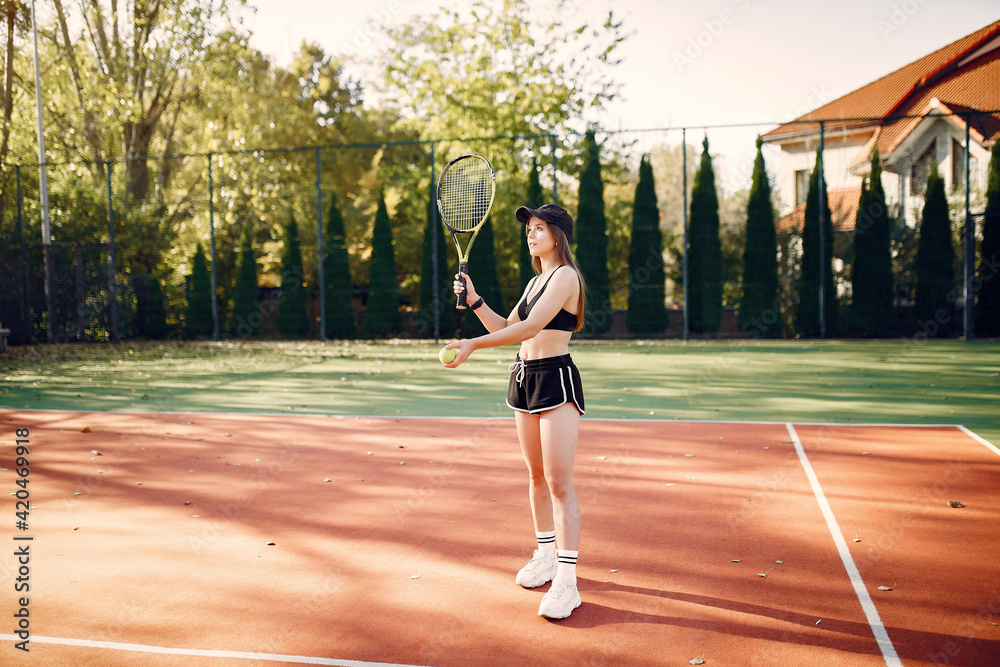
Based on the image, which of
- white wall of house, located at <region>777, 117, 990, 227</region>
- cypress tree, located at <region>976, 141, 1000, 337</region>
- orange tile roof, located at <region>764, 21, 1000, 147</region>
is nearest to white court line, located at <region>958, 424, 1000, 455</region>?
cypress tree, located at <region>976, 141, 1000, 337</region>

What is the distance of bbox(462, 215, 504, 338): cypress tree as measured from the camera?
70.3 ft

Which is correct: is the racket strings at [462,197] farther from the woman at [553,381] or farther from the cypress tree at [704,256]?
the cypress tree at [704,256]

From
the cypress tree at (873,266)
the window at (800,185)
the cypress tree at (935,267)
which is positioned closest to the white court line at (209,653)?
the cypress tree at (873,266)

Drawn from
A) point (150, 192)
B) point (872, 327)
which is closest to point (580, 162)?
point (872, 327)

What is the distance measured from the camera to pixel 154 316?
22719 millimetres

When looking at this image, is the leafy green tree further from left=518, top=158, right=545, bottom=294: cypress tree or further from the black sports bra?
the black sports bra

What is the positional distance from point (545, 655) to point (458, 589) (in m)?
0.78

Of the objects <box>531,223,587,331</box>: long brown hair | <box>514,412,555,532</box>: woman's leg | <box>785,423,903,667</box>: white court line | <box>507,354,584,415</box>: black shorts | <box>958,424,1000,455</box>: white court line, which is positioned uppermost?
<box>531,223,587,331</box>: long brown hair

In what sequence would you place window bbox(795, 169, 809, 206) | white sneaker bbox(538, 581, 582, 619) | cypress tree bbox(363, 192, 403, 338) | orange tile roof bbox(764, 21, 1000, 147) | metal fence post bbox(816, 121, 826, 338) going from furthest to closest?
window bbox(795, 169, 809, 206)
orange tile roof bbox(764, 21, 1000, 147)
cypress tree bbox(363, 192, 403, 338)
metal fence post bbox(816, 121, 826, 338)
white sneaker bbox(538, 581, 582, 619)

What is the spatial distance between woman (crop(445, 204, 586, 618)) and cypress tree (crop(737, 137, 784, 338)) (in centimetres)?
1782

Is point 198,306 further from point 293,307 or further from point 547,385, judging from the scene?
point 547,385

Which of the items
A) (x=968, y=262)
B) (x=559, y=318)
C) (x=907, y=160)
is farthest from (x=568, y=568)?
(x=907, y=160)

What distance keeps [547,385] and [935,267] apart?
18.8 meters

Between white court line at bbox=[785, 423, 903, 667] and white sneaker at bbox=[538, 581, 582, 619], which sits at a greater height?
white sneaker at bbox=[538, 581, 582, 619]
